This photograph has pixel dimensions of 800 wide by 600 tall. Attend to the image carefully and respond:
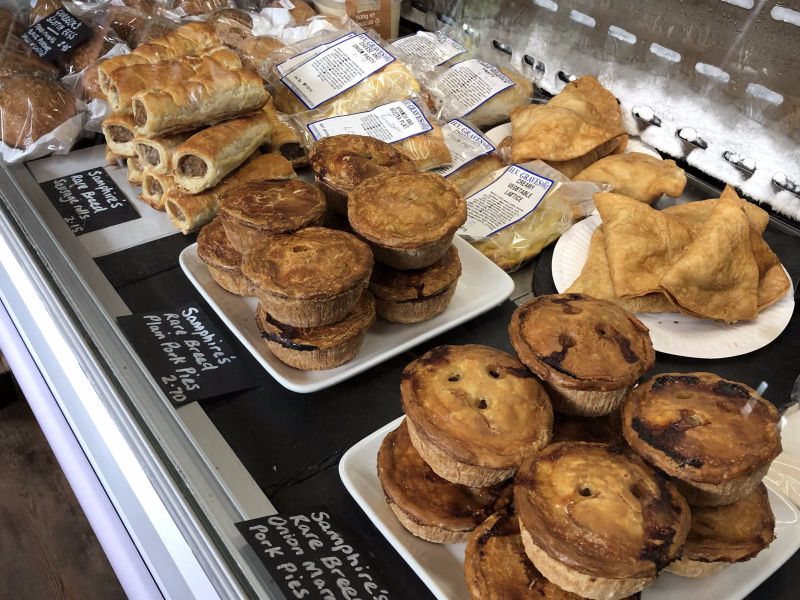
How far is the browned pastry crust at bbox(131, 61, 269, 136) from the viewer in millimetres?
1800

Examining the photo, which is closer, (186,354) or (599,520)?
(599,520)

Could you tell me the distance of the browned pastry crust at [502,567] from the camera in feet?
3.26

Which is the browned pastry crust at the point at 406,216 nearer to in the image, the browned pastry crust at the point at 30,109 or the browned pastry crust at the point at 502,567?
the browned pastry crust at the point at 502,567

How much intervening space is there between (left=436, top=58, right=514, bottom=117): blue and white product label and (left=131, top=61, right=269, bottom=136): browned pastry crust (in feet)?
2.68

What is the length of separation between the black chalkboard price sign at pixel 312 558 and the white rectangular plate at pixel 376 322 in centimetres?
38

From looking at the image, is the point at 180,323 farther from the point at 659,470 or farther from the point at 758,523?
the point at 758,523

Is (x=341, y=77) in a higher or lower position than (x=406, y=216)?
lower

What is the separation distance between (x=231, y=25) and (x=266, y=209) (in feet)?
4.51

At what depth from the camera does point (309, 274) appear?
1361 mm

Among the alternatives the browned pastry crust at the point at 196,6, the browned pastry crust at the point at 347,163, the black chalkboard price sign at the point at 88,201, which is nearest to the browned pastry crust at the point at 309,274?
the browned pastry crust at the point at 347,163

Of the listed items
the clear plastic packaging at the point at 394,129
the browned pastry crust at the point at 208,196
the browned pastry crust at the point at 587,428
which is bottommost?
the browned pastry crust at the point at 208,196

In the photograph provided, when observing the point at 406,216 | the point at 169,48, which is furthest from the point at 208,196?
the point at 406,216

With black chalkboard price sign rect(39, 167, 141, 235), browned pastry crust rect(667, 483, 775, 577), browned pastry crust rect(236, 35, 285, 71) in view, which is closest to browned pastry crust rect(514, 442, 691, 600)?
browned pastry crust rect(667, 483, 775, 577)

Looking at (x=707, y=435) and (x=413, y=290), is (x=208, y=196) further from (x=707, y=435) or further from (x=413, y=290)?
(x=707, y=435)
